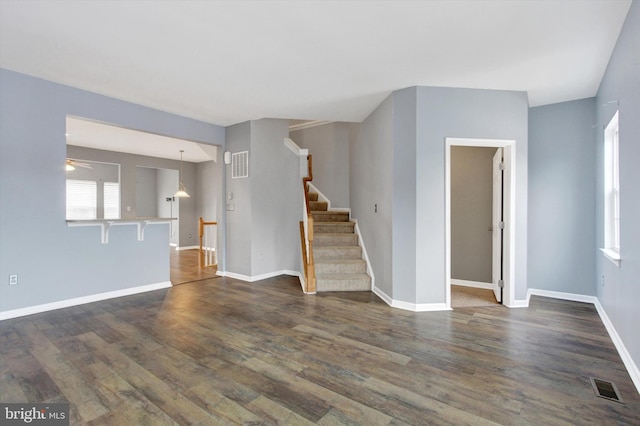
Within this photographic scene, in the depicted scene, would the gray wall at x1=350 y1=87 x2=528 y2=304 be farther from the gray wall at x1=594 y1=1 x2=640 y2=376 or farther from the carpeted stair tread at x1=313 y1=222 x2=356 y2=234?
the carpeted stair tread at x1=313 y1=222 x2=356 y2=234

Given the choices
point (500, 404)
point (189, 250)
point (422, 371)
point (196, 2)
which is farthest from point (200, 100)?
point (189, 250)

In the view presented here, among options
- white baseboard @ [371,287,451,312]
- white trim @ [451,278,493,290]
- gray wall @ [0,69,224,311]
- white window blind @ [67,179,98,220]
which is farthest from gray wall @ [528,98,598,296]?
white window blind @ [67,179,98,220]

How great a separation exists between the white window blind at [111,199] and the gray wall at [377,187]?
676 centimetres

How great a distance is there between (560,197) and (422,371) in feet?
11.6

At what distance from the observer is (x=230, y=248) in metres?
5.72

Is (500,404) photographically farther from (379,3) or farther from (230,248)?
(230,248)

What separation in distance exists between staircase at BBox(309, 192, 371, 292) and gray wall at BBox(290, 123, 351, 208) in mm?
988

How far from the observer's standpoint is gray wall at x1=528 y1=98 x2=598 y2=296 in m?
4.16

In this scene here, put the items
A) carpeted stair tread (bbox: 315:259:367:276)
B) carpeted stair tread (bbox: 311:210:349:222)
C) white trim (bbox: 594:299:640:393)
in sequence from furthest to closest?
carpeted stair tread (bbox: 311:210:349:222), carpeted stair tread (bbox: 315:259:367:276), white trim (bbox: 594:299:640:393)

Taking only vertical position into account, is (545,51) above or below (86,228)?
above

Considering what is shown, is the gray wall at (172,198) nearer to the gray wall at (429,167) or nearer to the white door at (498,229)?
the gray wall at (429,167)

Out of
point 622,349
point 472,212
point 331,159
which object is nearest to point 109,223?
point 331,159

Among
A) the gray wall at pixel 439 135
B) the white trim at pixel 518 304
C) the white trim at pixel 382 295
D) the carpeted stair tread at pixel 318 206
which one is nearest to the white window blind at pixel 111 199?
the carpeted stair tread at pixel 318 206

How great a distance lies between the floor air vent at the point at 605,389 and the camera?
207cm
